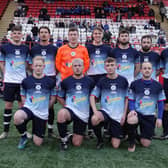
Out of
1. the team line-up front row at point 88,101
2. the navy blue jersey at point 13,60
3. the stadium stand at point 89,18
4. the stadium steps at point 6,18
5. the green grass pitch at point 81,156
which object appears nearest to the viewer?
the green grass pitch at point 81,156

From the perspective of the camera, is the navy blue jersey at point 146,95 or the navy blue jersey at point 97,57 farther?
the navy blue jersey at point 97,57

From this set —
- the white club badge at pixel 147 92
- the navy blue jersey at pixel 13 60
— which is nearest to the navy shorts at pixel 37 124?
the navy blue jersey at pixel 13 60

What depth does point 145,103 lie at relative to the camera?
352cm

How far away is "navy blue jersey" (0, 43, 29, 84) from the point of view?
3750 millimetres

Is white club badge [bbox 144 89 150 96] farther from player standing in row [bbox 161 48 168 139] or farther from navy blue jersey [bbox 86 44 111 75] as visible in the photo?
navy blue jersey [bbox 86 44 111 75]

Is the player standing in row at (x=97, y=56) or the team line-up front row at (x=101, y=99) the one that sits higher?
the player standing in row at (x=97, y=56)

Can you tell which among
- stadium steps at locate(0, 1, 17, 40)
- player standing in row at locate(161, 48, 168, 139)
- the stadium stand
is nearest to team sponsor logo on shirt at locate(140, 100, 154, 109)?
player standing in row at locate(161, 48, 168, 139)

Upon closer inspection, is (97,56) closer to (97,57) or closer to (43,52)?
(97,57)

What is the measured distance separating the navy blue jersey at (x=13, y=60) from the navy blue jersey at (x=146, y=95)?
1.66 m

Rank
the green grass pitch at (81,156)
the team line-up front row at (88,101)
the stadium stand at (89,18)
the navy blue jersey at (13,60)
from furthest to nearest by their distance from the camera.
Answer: the stadium stand at (89,18) < the navy blue jersey at (13,60) < the team line-up front row at (88,101) < the green grass pitch at (81,156)

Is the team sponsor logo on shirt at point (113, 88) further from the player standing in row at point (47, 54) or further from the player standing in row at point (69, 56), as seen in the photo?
the player standing in row at point (47, 54)

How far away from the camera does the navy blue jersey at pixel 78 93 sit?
3455 millimetres

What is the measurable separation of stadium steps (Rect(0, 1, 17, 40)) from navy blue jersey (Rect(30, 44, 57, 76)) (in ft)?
41.5

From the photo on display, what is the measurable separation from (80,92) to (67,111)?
0.31 meters
